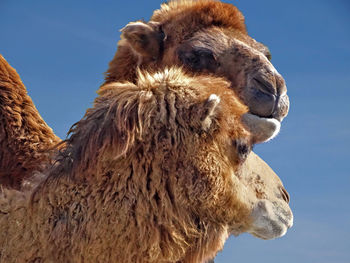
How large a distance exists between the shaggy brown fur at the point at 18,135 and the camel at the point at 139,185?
1.70 meters

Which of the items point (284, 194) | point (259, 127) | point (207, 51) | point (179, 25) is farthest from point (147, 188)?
point (179, 25)

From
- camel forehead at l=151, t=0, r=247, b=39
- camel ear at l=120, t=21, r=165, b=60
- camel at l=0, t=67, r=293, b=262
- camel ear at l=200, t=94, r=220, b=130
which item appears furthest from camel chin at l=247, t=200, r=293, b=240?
camel ear at l=120, t=21, r=165, b=60

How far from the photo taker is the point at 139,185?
3295mm

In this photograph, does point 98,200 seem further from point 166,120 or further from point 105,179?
point 166,120

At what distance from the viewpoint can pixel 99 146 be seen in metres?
3.30

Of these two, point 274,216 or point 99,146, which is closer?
point 99,146

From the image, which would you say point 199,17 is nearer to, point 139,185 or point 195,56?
point 195,56

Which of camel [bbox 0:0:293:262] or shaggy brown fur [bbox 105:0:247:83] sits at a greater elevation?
shaggy brown fur [bbox 105:0:247:83]

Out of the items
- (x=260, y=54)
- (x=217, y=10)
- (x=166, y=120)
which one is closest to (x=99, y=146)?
(x=166, y=120)

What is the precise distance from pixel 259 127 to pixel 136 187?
1033mm

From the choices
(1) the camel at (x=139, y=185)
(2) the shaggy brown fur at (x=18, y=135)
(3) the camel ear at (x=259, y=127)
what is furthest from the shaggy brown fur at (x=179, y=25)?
(1) the camel at (x=139, y=185)

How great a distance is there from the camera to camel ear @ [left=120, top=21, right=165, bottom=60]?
22.3 ft

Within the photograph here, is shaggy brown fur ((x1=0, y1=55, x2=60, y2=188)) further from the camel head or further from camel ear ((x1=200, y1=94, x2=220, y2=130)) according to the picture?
camel ear ((x1=200, y1=94, x2=220, y2=130))

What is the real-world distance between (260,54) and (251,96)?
2.46ft
